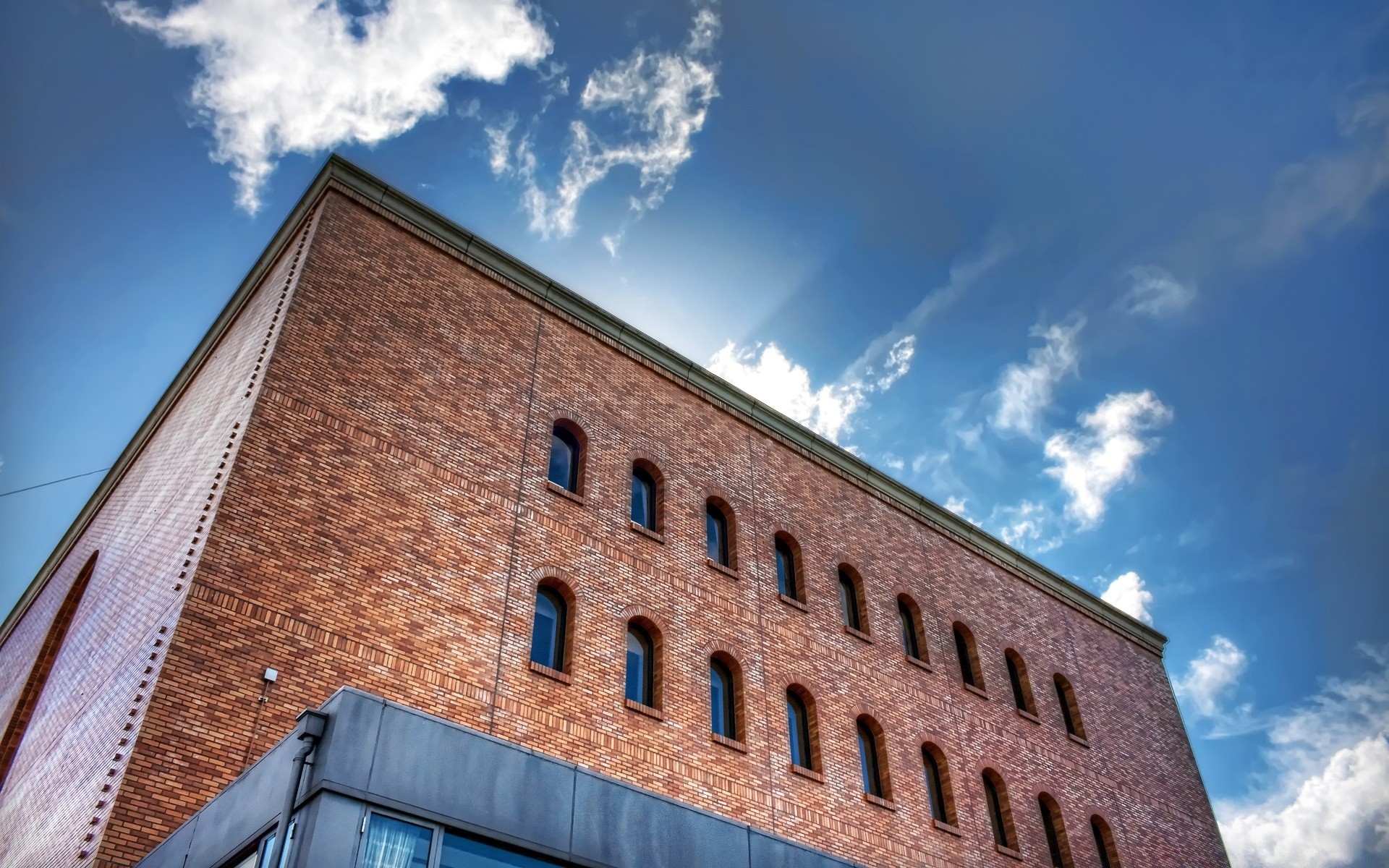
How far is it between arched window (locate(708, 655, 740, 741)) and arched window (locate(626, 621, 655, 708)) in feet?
3.66

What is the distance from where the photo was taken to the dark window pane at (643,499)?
69.0 feet

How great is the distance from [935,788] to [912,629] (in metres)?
3.77

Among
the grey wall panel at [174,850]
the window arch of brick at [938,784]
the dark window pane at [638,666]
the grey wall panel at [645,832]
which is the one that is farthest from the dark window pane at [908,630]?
the grey wall panel at [174,850]

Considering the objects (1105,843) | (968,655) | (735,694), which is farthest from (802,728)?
(1105,843)

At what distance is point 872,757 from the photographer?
2181 centimetres

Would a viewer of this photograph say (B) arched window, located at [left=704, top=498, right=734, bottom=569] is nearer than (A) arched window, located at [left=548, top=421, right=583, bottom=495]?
No

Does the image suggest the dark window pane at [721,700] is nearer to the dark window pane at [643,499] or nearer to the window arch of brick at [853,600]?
the dark window pane at [643,499]

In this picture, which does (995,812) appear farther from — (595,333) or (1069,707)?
(595,333)

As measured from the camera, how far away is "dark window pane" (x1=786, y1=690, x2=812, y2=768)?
20297 millimetres

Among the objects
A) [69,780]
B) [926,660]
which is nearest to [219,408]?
[69,780]

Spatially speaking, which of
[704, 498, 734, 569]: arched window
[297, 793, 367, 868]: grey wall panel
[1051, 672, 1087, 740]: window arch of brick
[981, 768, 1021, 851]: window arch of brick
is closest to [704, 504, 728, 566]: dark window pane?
[704, 498, 734, 569]: arched window

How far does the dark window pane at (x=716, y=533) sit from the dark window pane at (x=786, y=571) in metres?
1.25

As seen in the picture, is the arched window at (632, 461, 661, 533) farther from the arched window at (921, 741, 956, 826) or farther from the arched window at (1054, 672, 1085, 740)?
the arched window at (1054, 672, 1085, 740)

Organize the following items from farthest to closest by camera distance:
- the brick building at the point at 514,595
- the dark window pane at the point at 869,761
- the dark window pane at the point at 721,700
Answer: the dark window pane at the point at 869,761, the dark window pane at the point at 721,700, the brick building at the point at 514,595
